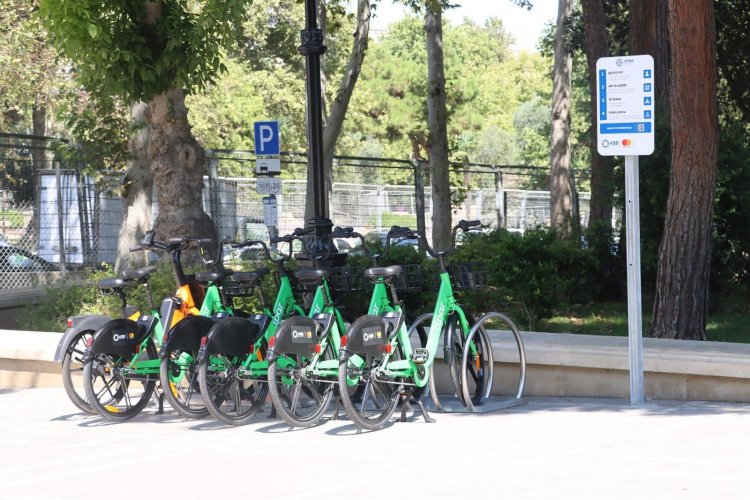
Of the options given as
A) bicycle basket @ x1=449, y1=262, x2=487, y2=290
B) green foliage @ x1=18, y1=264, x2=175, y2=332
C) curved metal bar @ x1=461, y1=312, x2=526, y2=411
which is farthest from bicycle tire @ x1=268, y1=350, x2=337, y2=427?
green foliage @ x1=18, y1=264, x2=175, y2=332

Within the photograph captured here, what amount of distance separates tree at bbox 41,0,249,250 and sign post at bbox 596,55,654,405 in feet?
16.0

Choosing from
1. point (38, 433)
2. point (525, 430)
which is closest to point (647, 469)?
point (525, 430)

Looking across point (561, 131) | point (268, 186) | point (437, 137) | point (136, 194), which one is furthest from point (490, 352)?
point (561, 131)

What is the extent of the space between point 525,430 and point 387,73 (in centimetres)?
5546

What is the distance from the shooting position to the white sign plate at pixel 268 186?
16.6m

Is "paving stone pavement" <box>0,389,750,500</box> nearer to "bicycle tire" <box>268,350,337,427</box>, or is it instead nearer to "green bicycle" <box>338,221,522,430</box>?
"bicycle tire" <box>268,350,337,427</box>

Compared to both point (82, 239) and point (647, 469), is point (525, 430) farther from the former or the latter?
point (82, 239)

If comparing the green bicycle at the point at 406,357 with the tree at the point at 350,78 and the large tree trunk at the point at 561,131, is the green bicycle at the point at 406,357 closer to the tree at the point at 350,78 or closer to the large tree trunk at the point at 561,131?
the tree at the point at 350,78

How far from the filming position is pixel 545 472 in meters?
6.62

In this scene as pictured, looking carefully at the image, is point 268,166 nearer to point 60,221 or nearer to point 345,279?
point 60,221

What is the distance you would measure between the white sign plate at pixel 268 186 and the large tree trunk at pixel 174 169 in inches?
98.0

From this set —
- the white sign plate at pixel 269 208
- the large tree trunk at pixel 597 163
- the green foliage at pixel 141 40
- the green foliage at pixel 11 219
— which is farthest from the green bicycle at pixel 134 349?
the green foliage at pixel 11 219

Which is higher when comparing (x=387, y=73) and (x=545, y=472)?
(x=387, y=73)

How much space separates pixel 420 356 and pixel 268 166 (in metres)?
8.45
